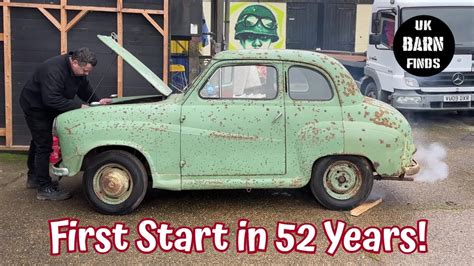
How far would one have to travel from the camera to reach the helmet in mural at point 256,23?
2417 centimetres

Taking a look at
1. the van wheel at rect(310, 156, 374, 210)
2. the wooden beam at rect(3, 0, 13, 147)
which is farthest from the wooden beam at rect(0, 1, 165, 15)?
the van wheel at rect(310, 156, 374, 210)

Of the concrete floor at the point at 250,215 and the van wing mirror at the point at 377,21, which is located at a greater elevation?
the van wing mirror at the point at 377,21

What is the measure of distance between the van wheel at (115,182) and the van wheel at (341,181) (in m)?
1.82

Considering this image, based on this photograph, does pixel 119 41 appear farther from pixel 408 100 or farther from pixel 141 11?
pixel 408 100

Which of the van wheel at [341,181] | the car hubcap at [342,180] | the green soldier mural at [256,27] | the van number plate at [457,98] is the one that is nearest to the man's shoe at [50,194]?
the van wheel at [341,181]

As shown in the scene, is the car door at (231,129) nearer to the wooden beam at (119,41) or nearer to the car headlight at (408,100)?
the wooden beam at (119,41)

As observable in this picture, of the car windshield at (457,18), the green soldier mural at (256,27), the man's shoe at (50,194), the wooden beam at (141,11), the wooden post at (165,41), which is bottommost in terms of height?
the man's shoe at (50,194)

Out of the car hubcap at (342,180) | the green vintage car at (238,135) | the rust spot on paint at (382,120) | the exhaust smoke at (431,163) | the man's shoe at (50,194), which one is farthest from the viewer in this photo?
the exhaust smoke at (431,163)

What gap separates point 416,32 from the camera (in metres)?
11.3

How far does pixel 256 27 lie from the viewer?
24484 mm

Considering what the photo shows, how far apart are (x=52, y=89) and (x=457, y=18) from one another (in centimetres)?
865

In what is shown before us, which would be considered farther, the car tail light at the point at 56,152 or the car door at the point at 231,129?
the car tail light at the point at 56,152

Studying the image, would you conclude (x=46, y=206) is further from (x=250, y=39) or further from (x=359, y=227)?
(x=250, y=39)

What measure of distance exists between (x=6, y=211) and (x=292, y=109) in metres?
3.20
